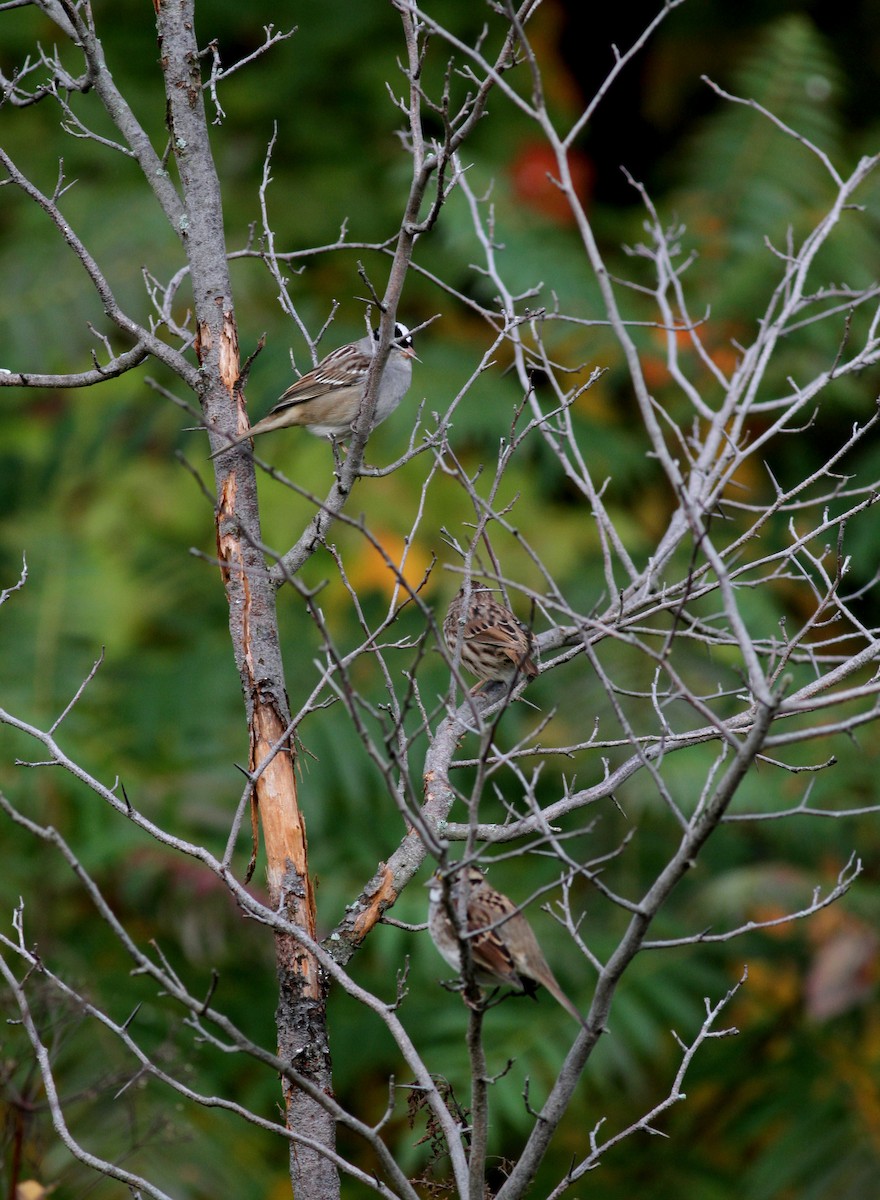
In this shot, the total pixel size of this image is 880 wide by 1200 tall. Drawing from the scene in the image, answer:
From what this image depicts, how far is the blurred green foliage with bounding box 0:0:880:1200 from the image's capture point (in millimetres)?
5914

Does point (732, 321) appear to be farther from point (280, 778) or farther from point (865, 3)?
point (280, 778)

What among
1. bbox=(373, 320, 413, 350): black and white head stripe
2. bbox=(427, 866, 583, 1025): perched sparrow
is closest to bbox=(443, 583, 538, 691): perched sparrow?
bbox=(373, 320, 413, 350): black and white head stripe

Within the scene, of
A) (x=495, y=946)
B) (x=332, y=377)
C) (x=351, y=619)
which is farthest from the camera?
(x=351, y=619)

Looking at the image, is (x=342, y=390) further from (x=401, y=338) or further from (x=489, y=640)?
(x=401, y=338)

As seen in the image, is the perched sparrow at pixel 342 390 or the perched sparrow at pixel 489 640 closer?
the perched sparrow at pixel 489 640

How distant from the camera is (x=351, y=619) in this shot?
691 cm

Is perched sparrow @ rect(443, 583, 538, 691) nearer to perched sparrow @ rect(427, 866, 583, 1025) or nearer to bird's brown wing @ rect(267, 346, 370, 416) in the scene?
bird's brown wing @ rect(267, 346, 370, 416)


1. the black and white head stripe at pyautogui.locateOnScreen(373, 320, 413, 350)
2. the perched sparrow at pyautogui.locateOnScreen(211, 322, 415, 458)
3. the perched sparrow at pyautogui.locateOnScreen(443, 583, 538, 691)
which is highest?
the black and white head stripe at pyautogui.locateOnScreen(373, 320, 413, 350)

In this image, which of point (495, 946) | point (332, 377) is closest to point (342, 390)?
→ point (332, 377)

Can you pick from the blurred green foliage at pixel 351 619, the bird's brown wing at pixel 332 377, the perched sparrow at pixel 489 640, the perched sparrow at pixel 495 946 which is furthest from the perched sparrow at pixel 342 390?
the perched sparrow at pixel 495 946

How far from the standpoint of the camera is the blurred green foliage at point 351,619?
591cm

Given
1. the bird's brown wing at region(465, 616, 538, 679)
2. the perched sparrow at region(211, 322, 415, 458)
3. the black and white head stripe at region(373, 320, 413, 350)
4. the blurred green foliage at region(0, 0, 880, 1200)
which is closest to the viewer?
the black and white head stripe at region(373, 320, 413, 350)

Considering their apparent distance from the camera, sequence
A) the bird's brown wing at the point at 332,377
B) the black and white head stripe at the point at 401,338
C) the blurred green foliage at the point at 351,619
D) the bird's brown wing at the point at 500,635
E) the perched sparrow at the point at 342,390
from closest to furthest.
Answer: the black and white head stripe at the point at 401,338 → the bird's brown wing at the point at 500,635 → the bird's brown wing at the point at 332,377 → the perched sparrow at the point at 342,390 → the blurred green foliage at the point at 351,619

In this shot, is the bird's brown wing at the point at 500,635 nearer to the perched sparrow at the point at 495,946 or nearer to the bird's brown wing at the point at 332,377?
the bird's brown wing at the point at 332,377
